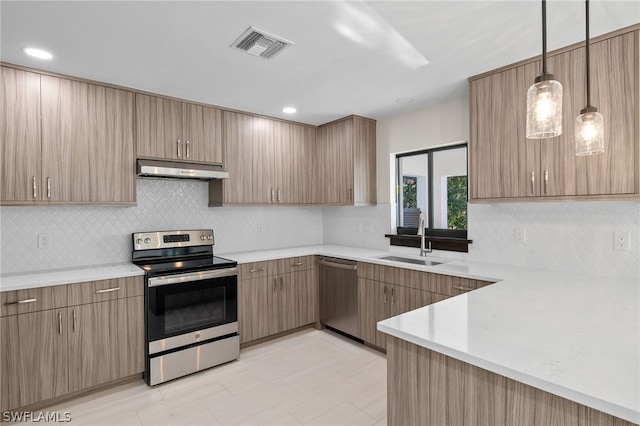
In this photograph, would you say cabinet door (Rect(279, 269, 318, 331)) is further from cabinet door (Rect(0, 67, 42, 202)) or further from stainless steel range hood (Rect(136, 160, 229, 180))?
cabinet door (Rect(0, 67, 42, 202))

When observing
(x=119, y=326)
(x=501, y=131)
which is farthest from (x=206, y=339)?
(x=501, y=131)

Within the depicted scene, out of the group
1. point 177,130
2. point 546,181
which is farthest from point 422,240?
point 177,130

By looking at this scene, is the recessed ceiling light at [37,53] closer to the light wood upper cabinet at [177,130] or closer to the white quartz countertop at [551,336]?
the light wood upper cabinet at [177,130]

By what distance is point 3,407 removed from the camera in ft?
7.29

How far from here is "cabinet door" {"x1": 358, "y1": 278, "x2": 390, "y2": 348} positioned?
321 centimetres

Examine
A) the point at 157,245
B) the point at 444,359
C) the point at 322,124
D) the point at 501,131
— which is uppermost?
the point at 322,124

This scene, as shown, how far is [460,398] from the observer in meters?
1.22

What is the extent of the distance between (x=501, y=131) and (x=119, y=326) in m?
3.27

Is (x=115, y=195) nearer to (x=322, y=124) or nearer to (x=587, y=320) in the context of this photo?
(x=322, y=124)

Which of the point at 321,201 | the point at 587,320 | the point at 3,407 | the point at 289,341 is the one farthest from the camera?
the point at 321,201

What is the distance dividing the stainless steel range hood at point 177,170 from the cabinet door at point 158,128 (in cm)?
9

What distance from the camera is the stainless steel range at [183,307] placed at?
2727mm

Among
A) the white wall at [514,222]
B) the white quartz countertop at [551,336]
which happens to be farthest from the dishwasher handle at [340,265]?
the white quartz countertop at [551,336]

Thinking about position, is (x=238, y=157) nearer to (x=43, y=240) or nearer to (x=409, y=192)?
(x=43, y=240)
